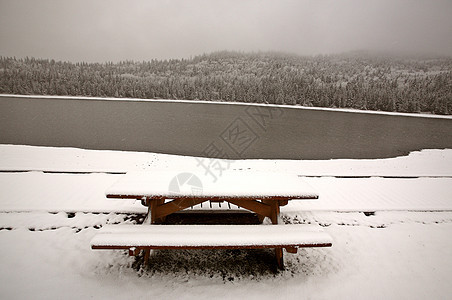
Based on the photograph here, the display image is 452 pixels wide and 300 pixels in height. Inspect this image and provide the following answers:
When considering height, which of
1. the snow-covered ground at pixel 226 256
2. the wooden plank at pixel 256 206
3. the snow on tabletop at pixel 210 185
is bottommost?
the snow-covered ground at pixel 226 256

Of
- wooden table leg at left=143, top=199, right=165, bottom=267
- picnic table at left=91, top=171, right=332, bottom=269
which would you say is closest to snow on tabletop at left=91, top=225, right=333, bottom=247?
picnic table at left=91, top=171, right=332, bottom=269

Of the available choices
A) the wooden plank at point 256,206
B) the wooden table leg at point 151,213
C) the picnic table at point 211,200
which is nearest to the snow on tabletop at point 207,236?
the picnic table at point 211,200

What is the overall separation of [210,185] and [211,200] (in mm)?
297

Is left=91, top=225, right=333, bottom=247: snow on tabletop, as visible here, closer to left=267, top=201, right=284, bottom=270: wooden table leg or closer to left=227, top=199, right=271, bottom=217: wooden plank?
left=267, top=201, right=284, bottom=270: wooden table leg

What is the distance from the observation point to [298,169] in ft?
34.7

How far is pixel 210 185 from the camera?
3836 mm

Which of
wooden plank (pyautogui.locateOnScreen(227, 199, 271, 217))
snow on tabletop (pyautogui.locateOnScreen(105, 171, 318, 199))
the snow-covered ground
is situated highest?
snow on tabletop (pyautogui.locateOnScreen(105, 171, 318, 199))

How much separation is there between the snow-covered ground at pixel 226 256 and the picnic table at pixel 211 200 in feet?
1.42

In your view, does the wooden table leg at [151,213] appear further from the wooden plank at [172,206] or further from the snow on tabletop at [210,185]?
the snow on tabletop at [210,185]

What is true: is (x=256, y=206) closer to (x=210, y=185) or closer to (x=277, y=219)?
(x=277, y=219)

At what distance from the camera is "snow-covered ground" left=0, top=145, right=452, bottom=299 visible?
125 inches

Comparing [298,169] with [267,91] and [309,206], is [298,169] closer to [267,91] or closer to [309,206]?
[309,206]

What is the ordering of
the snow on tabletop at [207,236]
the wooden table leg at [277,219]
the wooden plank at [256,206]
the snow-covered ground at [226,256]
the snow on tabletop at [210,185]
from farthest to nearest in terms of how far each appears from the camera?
the wooden plank at [256,206], the wooden table leg at [277,219], the snow on tabletop at [210,185], the snow-covered ground at [226,256], the snow on tabletop at [207,236]

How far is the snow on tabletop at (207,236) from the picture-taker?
9.65 ft
